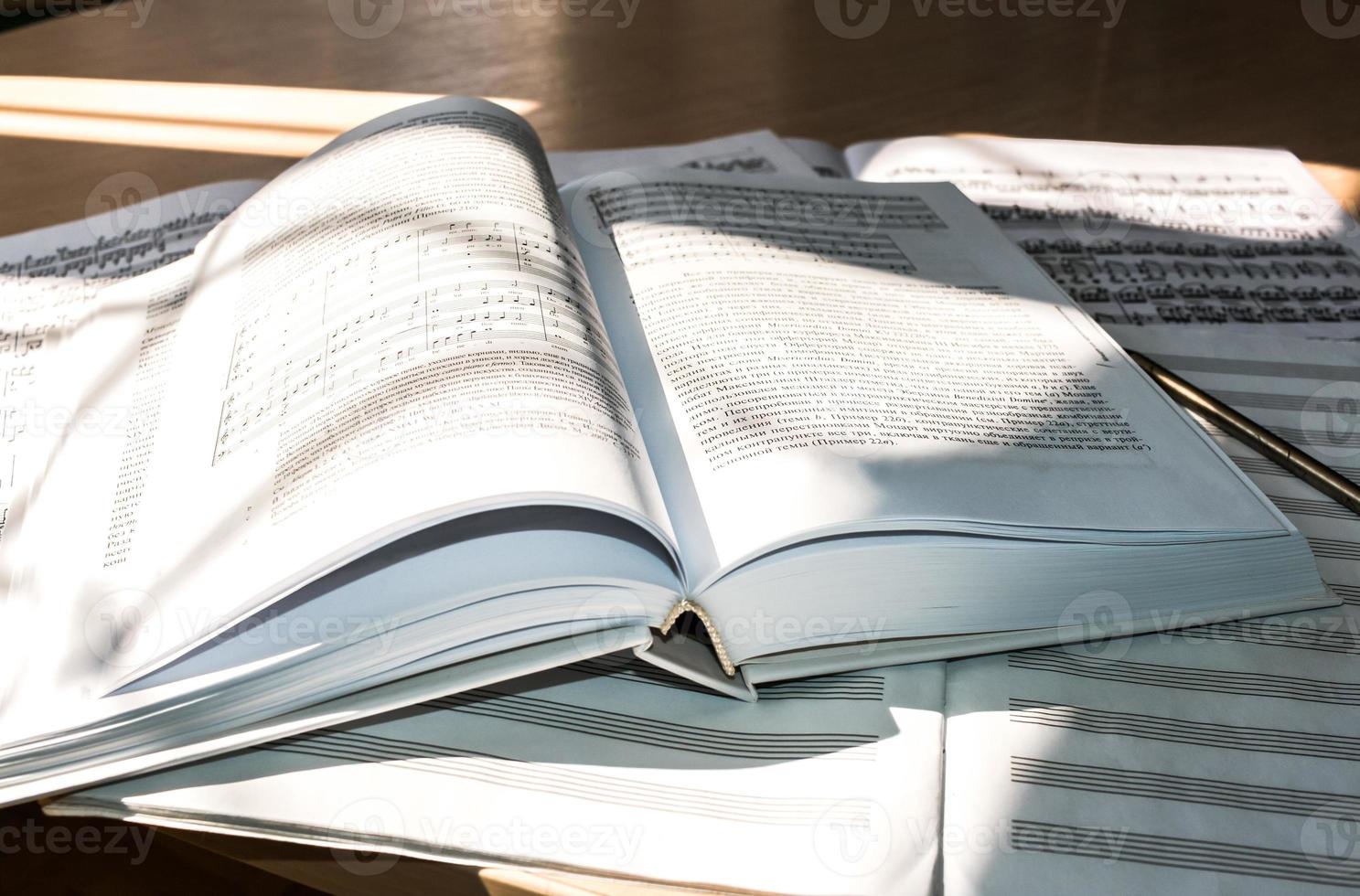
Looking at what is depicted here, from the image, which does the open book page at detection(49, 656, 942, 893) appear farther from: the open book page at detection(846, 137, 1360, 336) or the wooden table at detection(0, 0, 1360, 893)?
the wooden table at detection(0, 0, 1360, 893)

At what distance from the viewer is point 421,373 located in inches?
18.5

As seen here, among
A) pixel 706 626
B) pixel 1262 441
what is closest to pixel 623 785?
pixel 706 626

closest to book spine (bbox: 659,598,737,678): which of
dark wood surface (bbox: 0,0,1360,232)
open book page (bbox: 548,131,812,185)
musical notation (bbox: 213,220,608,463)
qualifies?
musical notation (bbox: 213,220,608,463)

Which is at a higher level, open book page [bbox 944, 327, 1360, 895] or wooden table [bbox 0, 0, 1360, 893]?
wooden table [bbox 0, 0, 1360, 893]

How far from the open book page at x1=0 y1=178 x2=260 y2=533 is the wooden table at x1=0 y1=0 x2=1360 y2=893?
0.05 m

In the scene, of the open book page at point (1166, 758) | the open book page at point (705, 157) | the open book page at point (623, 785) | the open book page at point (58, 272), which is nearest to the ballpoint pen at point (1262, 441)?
the open book page at point (1166, 758)

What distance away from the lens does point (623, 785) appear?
0.41 meters

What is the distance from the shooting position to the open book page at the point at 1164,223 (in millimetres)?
744

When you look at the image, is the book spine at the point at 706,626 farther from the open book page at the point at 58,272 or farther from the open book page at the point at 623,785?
the open book page at the point at 58,272

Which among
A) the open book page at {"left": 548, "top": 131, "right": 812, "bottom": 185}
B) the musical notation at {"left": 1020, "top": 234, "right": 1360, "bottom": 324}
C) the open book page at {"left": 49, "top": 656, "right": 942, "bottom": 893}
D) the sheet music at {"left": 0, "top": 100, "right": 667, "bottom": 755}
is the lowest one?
the open book page at {"left": 49, "top": 656, "right": 942, "bottom": 893}

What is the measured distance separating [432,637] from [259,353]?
0.21 meters

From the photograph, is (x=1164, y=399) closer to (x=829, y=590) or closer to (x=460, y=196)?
(x=829, y=590)

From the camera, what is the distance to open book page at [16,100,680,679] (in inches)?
16.1

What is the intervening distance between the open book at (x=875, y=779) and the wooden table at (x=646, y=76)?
65 centimetres
